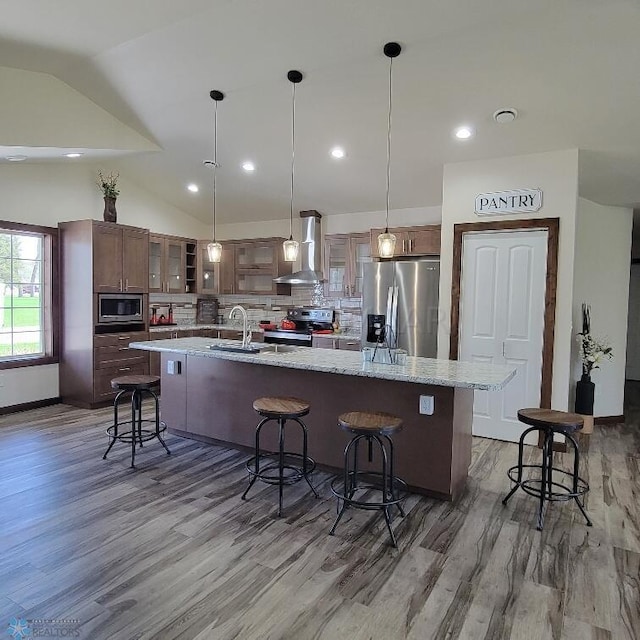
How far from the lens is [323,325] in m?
6.61

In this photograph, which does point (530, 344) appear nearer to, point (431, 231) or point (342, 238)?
point (431, 231)

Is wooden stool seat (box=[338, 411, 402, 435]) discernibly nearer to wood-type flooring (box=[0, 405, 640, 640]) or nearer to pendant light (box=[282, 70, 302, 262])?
wood-type flooring (box=[0, 405, 640, 640])

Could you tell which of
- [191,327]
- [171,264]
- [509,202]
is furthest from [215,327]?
[509,202]

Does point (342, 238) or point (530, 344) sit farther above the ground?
point (342, 238)

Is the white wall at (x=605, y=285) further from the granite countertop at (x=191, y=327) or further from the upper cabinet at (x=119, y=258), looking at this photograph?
the upper cabinet at (x=119, y=258)

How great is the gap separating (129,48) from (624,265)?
226 inches

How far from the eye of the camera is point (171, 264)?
22.5ft

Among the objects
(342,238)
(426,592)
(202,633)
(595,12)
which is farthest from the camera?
(342,238)

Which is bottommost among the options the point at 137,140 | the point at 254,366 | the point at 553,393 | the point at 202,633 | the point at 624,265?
the point at 202,633

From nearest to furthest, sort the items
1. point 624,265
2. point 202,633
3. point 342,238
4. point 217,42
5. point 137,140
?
point 202,633, point 217,42, point 137,140, point 624,265, point 342,238

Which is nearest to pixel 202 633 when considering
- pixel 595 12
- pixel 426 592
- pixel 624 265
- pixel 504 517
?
pixel 426 592

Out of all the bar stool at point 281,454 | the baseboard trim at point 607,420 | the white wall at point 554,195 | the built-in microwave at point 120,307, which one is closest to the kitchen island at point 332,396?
the bar stool at point 281,454

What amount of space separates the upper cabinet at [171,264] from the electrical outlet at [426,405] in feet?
14.8

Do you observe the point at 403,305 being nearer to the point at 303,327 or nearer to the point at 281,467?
the point at 303,327
